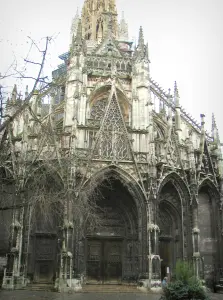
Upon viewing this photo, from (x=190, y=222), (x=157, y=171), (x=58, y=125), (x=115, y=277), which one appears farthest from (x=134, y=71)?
(x=115, y=277)

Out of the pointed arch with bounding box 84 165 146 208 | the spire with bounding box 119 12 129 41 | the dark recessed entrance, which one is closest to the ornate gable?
the pointed arch with bounding box 84 165 146 208

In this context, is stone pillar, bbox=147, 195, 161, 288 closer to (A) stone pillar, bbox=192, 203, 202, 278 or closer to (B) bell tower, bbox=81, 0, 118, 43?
(A) stone pillar, bbox=192, 203, 202, 278

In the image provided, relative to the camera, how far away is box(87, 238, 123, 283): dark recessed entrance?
75.2 feet

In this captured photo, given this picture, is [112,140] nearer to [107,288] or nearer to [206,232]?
[107,288]

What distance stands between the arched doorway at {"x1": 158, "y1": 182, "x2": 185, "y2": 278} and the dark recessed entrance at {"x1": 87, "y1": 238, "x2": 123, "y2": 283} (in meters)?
3.04

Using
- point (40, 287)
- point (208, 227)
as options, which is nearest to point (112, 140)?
point (208, 227)

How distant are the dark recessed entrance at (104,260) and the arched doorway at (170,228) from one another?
9.99ft

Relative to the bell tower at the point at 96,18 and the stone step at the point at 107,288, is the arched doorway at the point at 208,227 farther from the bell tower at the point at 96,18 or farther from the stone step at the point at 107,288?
the bell tower at the point at 96,18

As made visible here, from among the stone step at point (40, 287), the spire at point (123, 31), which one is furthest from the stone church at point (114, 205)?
the spire at point (123, 31)

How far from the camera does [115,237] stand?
23703 mm

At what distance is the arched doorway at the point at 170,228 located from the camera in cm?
2403

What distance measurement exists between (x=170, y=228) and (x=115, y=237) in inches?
161

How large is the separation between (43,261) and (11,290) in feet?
11.6

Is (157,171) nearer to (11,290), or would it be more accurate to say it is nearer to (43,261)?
(43,261)
